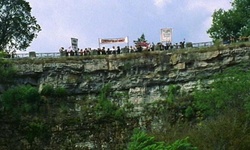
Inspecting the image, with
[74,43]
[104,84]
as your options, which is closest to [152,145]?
[104,84]

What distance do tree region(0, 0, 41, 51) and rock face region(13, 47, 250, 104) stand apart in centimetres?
614

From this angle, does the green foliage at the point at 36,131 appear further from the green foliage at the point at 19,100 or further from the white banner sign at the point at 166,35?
the white banner sign at the point at 166,35

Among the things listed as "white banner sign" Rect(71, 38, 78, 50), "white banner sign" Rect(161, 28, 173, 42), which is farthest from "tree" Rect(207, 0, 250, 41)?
"white banner sign" Rect(71, 38, 78, 50)

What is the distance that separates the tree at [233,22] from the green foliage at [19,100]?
23414 mm

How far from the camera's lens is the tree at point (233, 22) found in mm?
62406

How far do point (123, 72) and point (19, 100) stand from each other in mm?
8579

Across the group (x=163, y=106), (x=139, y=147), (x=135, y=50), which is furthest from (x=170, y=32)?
(x=139, y=147)

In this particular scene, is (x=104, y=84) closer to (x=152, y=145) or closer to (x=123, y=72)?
(x=123, y=72)

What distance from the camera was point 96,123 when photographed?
47.2 meters

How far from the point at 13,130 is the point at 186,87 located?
45.4ft

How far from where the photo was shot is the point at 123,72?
4891 centimetres

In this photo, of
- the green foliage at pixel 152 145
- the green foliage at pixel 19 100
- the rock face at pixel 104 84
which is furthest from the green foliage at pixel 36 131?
the green foliage at pixel 152 145

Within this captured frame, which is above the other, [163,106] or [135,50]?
[135,50]

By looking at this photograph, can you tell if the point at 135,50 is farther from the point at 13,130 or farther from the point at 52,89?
the point at 13,130
